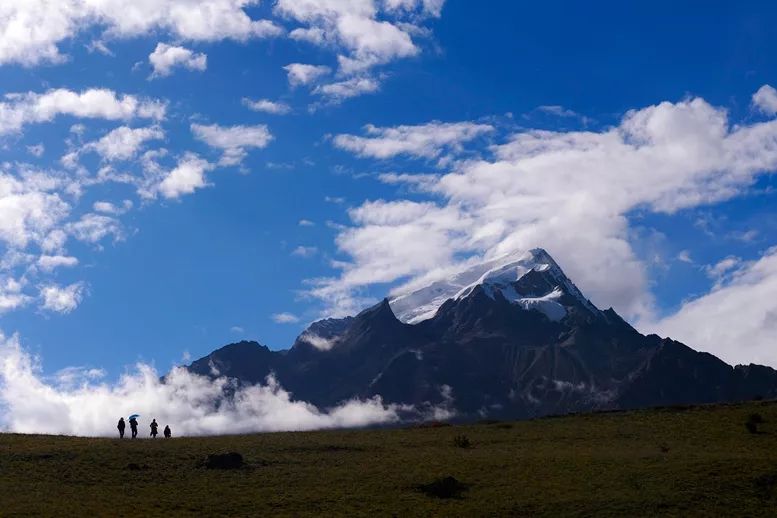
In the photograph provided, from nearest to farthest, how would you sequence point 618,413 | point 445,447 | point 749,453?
point 749,453 < point 445,447 < point 618,413

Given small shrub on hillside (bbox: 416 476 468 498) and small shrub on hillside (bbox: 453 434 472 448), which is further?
small shrub on hillside (bbox: 453 434 472 448)

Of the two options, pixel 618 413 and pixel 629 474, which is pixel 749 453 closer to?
pixel 629 474

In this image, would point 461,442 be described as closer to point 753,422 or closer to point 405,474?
point 405,474

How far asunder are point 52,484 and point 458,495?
1045 inches

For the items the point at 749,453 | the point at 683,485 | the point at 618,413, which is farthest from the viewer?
the point at 618,413

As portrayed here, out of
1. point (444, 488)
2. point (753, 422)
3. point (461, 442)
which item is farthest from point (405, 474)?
point (753, 422)

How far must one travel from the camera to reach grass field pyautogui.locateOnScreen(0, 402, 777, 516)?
66000mm

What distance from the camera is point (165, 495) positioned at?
221 feet

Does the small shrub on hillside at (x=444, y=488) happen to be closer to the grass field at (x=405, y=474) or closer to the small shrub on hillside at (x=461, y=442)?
the grass field at (x=405, y=474)

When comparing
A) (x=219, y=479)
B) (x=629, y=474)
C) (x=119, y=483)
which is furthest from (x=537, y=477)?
(x=119, y=483)

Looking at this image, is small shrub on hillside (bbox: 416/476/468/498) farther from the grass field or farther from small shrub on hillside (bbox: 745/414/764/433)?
small shrub on hillside (bbox: 745/414/764/433)

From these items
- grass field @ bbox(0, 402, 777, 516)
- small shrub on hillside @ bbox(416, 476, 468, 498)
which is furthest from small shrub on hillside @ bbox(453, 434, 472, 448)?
small shrub on hillside @ bbox(416, 476, 468, 498)

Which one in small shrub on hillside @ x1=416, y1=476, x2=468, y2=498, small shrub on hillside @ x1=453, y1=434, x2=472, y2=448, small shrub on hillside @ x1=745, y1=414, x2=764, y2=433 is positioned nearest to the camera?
small shrub on hillside @ x1=416, y1=476, x2=468, y2=498

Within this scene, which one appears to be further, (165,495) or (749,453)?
(749,453)
